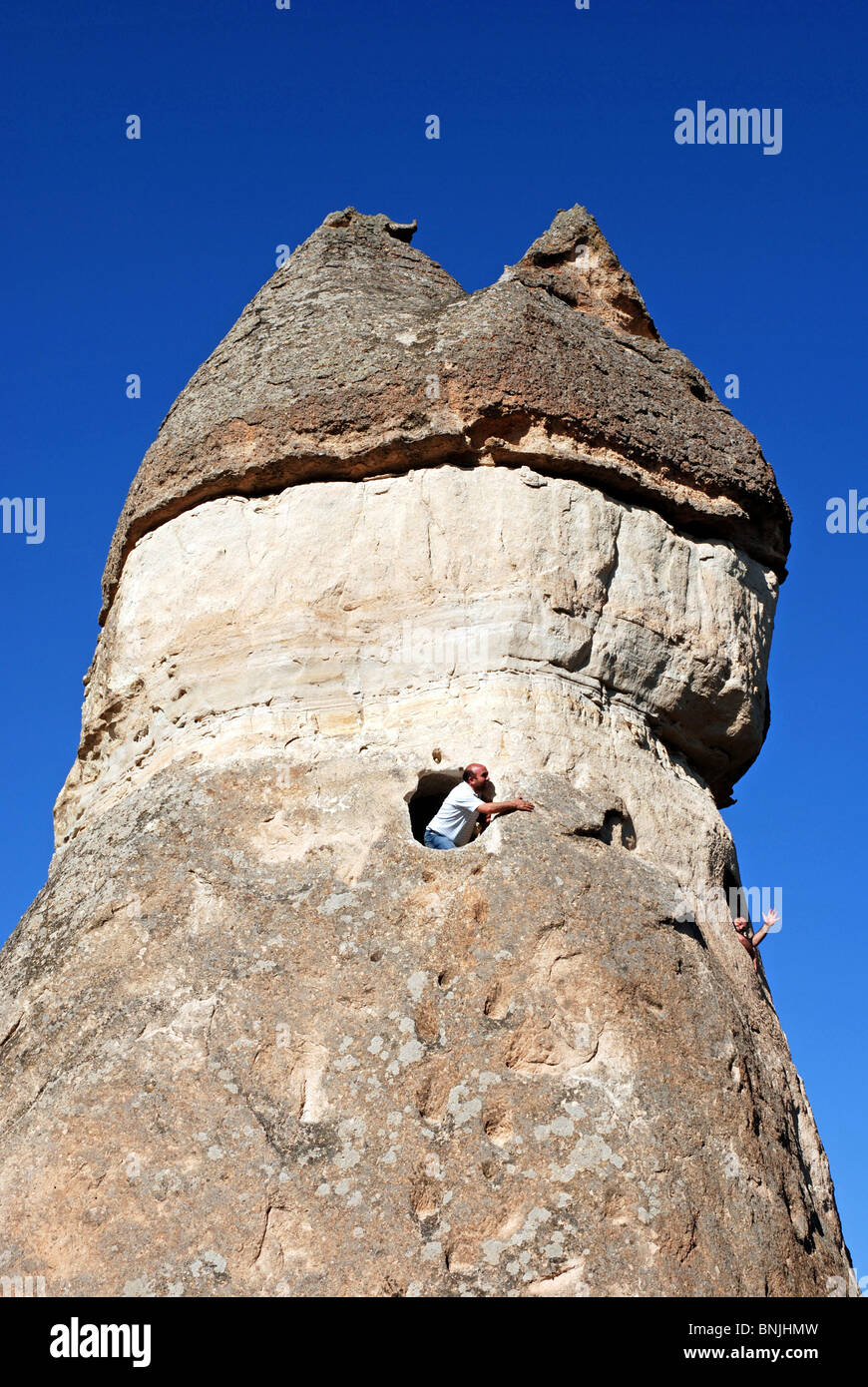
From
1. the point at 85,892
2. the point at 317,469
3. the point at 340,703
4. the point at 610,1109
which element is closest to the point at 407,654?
the point at 340,703

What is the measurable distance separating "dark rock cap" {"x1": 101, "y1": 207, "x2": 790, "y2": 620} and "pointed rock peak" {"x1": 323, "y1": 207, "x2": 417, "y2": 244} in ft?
2.28

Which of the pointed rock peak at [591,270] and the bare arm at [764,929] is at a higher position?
the pointed rock peak at [591,270]

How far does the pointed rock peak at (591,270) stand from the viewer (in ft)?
32.4

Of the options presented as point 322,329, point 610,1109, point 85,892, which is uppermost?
point 322,329

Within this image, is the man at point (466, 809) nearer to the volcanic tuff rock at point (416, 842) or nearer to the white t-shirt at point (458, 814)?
the white t-shirt at point (458, 814)

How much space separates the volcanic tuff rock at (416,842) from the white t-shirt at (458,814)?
0.15 m

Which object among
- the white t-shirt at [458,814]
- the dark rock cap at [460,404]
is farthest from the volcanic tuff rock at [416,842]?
the white t-shirt at [458,814]

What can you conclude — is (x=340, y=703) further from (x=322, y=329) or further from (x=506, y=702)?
(x=322, y=329)

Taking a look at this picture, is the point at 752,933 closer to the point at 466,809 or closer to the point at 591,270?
the point at 466,809

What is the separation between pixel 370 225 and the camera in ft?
34.9

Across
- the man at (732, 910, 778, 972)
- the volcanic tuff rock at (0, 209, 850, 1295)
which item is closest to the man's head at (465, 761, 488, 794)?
the volcanic tuff rock at (0, 209, 850, 1295)

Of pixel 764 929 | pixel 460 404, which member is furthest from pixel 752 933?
pixel 460 404
